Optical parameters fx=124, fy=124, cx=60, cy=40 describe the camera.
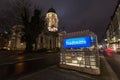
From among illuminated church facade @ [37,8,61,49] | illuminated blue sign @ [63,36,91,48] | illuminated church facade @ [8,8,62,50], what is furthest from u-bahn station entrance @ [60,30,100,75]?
illuminated church facade @ [37,8,61,49]

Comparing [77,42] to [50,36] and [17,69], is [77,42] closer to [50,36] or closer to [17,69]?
[17,69]

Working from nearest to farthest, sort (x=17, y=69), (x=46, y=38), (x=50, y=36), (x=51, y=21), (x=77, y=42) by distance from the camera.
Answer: (x=77, y=42)
(x=17, y=69)
(x=46, y=38)
(x=50, y=36)
(x=51, y=21)

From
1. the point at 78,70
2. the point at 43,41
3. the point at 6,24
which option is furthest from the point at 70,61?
the point at 43,41

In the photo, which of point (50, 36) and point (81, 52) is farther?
point (50, 36)

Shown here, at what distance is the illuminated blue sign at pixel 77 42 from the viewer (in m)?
10.4

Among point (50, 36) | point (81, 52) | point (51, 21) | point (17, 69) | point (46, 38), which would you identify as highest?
point (51, 21)

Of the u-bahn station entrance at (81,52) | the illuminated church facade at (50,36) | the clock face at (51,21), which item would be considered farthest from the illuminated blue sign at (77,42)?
the clock face at (51,21)

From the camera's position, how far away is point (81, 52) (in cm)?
1062

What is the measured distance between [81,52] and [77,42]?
3.47 ft

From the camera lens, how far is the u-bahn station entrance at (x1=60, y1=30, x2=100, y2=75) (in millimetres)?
9797

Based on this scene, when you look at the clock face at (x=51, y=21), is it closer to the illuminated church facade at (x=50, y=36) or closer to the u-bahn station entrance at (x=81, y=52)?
the illuminated church facade at (x=50, y=36)

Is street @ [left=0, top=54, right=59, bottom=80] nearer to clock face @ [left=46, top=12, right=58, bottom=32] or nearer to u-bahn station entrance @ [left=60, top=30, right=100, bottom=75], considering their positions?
u-bahn station entrance @ [left=60, top=30, right=100, bottom=75]

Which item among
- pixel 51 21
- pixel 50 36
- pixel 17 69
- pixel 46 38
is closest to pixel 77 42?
pixel 17 69

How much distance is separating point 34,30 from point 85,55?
3091 centimetres
